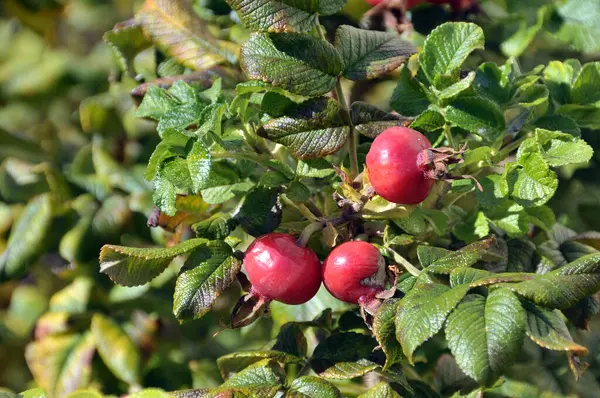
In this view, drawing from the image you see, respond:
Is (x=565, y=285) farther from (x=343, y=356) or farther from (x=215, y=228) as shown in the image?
(x=215, y=228)

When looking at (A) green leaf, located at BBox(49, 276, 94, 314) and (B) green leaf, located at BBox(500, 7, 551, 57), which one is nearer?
(B) green leaf, located at BBox(500, 7, 551, 57)

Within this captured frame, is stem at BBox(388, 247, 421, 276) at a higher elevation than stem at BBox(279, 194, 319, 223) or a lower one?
lower

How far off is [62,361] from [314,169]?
0.73 m

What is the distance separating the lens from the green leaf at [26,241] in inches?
56.0

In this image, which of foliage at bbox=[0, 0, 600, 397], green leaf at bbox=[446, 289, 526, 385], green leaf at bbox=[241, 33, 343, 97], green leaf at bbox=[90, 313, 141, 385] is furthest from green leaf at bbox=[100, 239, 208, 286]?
green leaf at bbox=[90, 313, 141, 385]

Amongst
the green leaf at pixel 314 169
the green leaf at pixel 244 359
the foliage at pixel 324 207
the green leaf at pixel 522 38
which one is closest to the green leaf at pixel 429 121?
the foliage at pixel 324 207

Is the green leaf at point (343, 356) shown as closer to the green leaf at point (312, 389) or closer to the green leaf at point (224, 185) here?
the green leaf at point (312, 389)

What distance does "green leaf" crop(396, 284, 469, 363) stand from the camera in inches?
28.5

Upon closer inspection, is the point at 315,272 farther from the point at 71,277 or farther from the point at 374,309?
the point at 71,277

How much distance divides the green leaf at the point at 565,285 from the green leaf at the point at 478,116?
0.22 m

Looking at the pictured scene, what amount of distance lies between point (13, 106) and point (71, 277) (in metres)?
0.89

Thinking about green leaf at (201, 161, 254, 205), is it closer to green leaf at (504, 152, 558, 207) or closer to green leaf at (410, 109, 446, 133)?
green leaf at (410, 109, 446, 133)

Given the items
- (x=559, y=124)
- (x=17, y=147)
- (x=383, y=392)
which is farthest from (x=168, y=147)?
(x=17, y=147)

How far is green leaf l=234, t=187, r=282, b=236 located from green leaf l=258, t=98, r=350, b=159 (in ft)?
0.26
